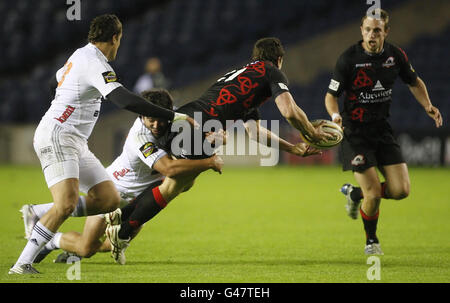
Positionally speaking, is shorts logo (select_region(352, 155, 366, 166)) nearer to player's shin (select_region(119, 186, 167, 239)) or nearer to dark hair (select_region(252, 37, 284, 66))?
dark hair (select_region(252, 37, 284, 66))

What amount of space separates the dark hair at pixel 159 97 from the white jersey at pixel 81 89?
58 centimetres

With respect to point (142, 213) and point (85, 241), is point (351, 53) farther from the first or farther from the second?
point (85, 241)

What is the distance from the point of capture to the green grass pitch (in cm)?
548

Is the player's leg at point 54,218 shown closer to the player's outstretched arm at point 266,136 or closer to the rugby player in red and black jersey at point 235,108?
the rugby player in red and black jersey at point 235,108

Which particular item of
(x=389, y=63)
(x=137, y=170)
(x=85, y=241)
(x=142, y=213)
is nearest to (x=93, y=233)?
(x=85, y=241)

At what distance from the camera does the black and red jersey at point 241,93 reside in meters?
5.74

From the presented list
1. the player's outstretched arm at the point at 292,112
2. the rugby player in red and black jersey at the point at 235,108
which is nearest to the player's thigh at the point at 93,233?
the rugby player in red and black jersey at the point at 235,108

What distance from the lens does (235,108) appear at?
5789mm

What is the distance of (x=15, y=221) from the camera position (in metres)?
8.71

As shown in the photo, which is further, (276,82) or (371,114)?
(371,114)

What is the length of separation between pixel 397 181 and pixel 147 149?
7.59ft

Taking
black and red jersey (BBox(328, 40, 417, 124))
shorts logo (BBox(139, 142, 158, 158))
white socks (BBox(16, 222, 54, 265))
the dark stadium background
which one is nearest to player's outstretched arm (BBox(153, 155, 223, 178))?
shorts logo (BBox(139, 142, 158, 158))

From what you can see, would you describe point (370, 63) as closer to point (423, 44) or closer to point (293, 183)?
point (293, 183)

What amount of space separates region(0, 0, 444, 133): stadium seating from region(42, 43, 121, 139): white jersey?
13.7 m
